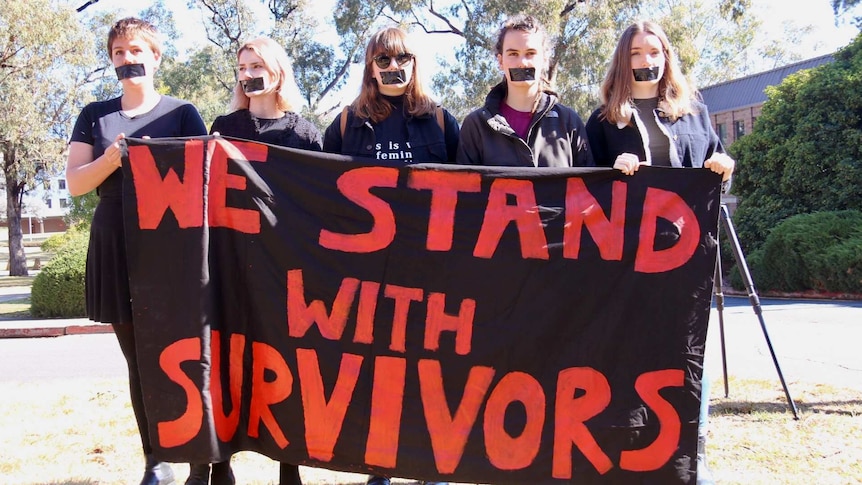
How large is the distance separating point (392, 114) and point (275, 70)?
22.1 inches

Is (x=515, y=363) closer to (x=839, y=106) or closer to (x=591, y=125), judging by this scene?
(x=591, y=125)

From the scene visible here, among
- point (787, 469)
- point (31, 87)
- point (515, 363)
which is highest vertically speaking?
point (31, 87)

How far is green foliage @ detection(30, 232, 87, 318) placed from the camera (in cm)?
1135

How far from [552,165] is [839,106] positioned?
13.6m

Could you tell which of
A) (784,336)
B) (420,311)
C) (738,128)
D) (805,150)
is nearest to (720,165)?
(420,311)

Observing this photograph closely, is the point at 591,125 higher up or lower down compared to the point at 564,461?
higher up

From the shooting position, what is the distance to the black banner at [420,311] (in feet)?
9.59

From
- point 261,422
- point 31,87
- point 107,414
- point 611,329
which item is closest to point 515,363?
point 611,329

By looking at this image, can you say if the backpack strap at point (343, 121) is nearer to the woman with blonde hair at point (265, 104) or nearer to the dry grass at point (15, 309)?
the woman with blonde hair at point (265, 104)

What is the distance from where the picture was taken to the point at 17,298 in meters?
15.2

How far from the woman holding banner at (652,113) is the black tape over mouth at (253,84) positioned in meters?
1.53

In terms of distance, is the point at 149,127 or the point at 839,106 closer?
the point at 149,127

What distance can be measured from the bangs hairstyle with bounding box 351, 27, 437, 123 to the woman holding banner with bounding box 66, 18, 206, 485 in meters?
0.75

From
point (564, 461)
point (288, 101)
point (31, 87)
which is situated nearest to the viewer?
point (564, 461)
